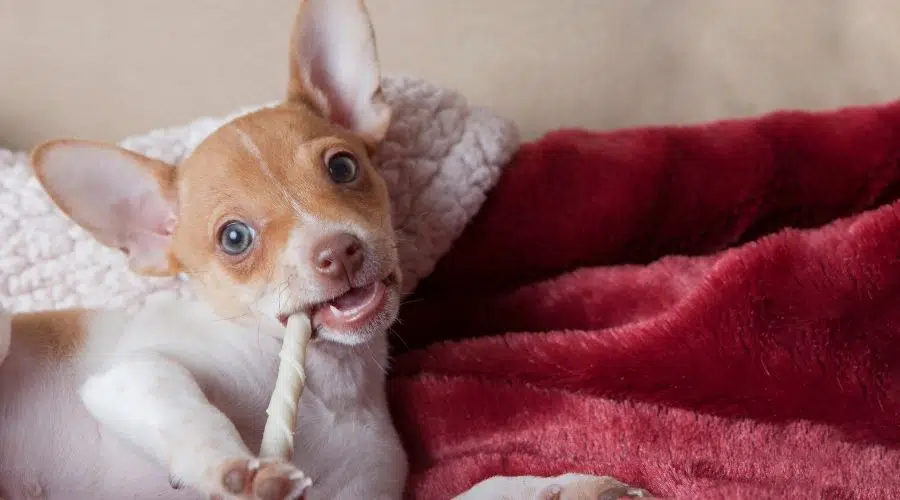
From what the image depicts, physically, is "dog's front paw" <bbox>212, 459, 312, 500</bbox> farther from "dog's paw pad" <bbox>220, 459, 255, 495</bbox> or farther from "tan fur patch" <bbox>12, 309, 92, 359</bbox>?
"tan fur patch" <bbox>12, 309, 92, 359</bbox>

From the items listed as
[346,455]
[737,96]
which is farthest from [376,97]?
[737,96]

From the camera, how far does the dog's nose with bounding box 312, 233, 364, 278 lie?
1.17 meters

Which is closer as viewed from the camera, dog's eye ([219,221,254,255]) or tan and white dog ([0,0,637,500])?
tan and white dog ([0,0,637,500])

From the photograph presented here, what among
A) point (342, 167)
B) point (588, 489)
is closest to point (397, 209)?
point (342, 167)

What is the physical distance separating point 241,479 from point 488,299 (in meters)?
0.96

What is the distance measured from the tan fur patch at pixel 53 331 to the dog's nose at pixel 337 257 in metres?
0.48

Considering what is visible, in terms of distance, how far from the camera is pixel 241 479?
0.92 m

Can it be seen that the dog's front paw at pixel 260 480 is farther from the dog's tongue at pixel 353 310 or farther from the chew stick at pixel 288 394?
the dog's tongue at pixel 353 310

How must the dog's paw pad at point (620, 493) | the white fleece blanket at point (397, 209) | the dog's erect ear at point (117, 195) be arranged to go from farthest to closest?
the white fleece blanket at point (397, 209) < the dog's erect ear at point (117, 195) < the dog's paw pad at point (620, 493)

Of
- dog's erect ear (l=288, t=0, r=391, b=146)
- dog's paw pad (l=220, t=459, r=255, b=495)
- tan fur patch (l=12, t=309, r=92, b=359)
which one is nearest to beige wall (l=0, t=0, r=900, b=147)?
dog's erect ear (l=288, t=0, r=391, b=146)

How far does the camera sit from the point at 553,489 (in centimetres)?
125

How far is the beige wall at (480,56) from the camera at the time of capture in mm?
2055

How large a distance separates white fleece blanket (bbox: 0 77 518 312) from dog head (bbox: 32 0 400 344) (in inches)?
6.1

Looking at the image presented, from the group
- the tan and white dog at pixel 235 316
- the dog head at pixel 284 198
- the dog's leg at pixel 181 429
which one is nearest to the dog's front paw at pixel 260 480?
the dog's leg at pixel 181 429
